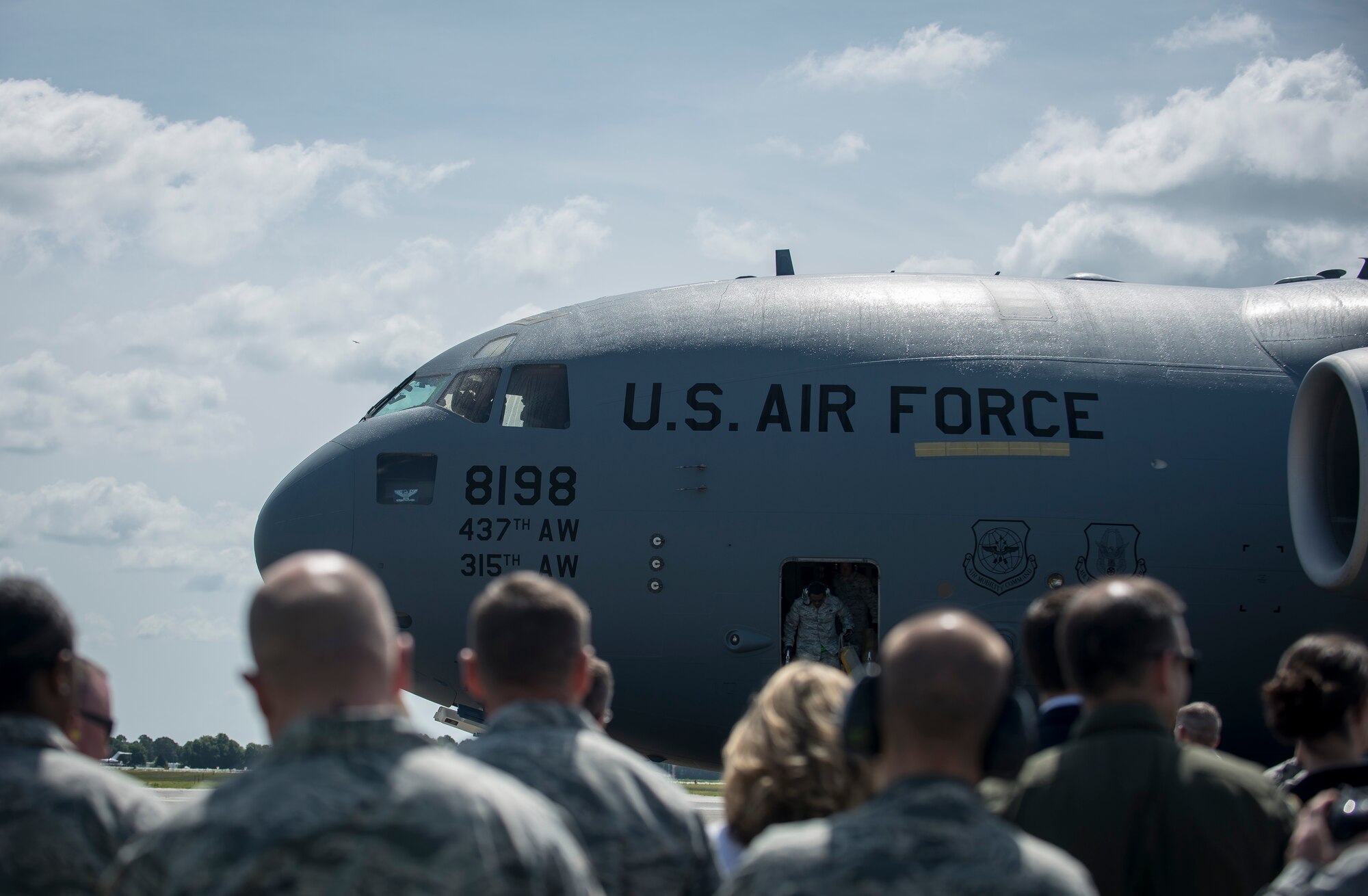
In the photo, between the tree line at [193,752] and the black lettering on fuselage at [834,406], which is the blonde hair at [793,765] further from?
the tree line at [193,752]

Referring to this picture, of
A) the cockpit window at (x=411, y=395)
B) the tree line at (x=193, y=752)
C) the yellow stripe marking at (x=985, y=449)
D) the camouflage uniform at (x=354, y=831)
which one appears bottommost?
the tree line at (x=193, y=752)

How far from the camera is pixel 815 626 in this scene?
11727 mm

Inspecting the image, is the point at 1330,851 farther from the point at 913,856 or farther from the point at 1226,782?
the point at 913,856

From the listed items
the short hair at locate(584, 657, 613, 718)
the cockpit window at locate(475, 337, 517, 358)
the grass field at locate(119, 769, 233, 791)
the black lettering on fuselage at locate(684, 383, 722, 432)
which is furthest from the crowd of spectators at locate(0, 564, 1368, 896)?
the grass field at locate(119, 769, 233, 791)

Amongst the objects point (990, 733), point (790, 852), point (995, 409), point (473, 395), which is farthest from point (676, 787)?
point (473, 395)

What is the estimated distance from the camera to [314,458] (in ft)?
40.6

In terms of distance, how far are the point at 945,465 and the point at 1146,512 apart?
1.78m

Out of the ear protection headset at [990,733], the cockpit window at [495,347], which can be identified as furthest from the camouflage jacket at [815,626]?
the ear protection headset at [990,733]

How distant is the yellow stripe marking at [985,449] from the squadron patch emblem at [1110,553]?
721 mm

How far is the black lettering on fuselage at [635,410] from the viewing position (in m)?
11.8

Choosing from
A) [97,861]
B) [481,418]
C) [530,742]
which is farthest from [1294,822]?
[481,418]

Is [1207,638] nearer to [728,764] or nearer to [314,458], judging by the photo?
[314,458]

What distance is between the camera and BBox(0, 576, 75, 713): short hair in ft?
11.5

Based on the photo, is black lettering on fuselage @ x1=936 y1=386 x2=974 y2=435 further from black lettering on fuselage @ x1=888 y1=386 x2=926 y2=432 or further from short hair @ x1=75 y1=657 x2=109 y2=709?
short hair @ x1=75 y1=657 x2=109 y2=709
